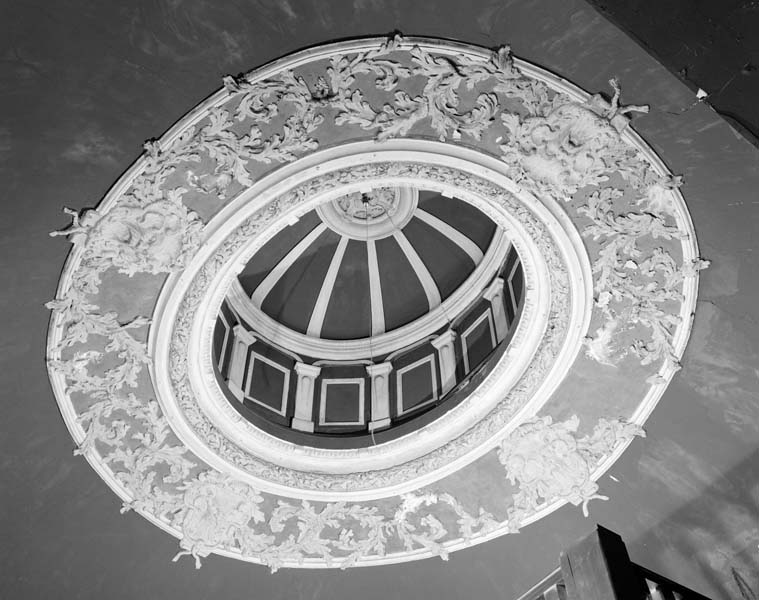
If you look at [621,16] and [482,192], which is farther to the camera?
[482,192]

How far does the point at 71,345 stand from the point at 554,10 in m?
4.49

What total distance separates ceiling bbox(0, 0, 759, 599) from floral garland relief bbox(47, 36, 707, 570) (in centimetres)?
19

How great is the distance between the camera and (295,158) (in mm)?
6414

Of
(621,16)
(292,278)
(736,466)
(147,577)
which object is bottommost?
(621,16)

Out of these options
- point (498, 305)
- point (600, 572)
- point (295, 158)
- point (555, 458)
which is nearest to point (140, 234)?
point (295, 158)

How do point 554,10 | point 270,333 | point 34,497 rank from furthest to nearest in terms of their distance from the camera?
point 270,333
point 34,497
point 554,10

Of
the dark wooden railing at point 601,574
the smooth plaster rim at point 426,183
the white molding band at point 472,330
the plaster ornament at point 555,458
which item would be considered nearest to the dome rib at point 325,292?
the white molding band at point 472,330

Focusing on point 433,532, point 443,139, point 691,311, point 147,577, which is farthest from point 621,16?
point 147,577

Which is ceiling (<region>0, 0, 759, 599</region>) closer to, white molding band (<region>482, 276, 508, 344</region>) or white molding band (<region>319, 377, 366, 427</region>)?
white molding band (<region>319, 377, 366, 427</region>)

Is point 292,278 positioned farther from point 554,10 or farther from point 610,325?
point 554,10

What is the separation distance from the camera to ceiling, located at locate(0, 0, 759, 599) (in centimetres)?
533

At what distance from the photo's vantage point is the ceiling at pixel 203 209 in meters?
5.33

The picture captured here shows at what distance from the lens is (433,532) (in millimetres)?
8406

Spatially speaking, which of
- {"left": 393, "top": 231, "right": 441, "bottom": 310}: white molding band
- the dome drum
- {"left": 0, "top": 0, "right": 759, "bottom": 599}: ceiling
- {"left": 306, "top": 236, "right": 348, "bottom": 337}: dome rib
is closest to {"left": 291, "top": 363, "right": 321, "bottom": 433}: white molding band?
the dome drum
